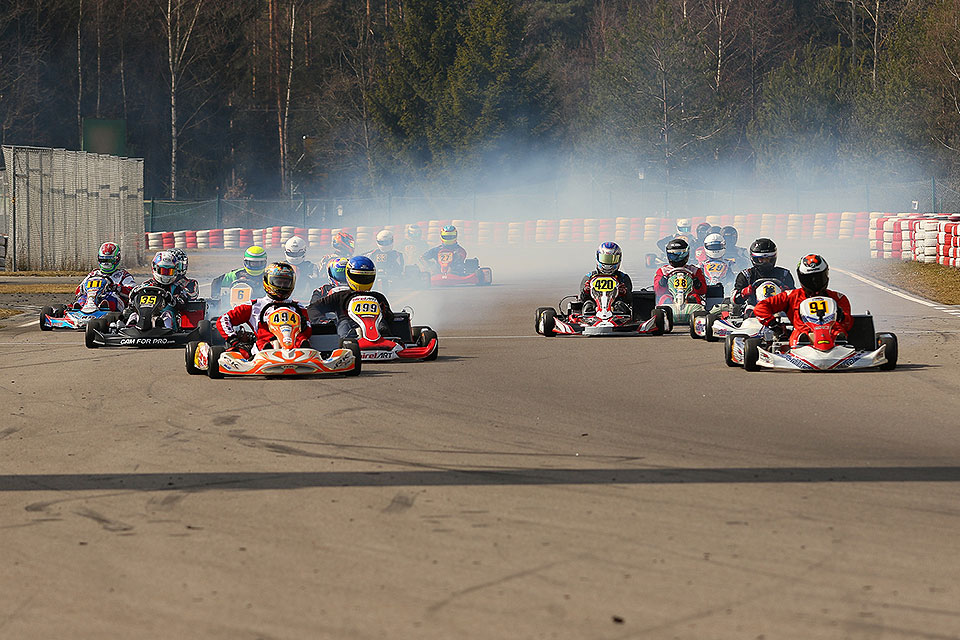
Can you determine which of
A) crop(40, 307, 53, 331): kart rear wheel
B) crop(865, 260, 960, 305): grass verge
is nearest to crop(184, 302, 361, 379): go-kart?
crop(40, 307, 53, 331): kart rear wheel

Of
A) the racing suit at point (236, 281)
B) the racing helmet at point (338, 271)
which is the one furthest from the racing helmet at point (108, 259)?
the racing helmet at point (338, 271)

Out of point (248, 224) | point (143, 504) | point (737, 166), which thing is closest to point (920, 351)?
point (143, 504)

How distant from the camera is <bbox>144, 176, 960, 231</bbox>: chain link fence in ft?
168

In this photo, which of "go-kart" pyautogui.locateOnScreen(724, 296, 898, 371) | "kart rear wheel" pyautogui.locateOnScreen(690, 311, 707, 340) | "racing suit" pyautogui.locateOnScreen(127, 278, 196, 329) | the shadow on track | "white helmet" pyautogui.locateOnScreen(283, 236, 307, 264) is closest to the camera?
the shadow on track

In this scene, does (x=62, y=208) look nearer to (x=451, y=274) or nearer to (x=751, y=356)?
(x=451, y=274)

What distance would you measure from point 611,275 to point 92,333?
584 cm

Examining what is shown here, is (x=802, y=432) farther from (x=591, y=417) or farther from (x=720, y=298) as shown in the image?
(x=720, y=298)

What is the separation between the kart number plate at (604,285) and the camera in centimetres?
1648

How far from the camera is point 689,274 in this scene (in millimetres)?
17641

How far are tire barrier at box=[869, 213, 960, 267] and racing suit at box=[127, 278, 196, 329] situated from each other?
17677 mm

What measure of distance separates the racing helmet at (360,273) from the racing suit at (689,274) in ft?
16.4

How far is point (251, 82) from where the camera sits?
65750mm

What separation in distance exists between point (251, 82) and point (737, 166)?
22.2 m

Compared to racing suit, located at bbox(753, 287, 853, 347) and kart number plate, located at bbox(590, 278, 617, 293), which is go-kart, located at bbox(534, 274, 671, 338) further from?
racing suit, located at bbox(753, 287, 853, 347)
